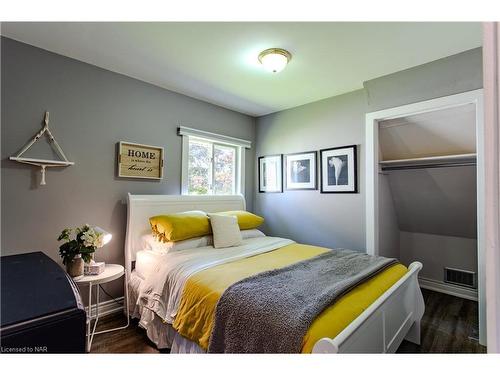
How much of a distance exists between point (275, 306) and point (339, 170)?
2225mm

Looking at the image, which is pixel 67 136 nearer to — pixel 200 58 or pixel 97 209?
pixel 97 209

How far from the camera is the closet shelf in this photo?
2.54 metres

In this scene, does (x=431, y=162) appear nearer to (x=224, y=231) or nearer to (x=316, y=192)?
(x=316, y=192)

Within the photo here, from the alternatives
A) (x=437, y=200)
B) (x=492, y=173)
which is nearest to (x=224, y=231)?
(x=492, y=173)

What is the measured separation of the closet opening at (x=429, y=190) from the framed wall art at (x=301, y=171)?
725mm

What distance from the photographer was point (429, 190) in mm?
3057

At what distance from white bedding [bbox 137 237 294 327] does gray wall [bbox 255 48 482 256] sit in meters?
1.23

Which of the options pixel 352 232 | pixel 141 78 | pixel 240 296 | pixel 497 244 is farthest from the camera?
pixel 352 232

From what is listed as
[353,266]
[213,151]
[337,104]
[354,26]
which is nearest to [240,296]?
[353,266]

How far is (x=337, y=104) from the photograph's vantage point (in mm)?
3176

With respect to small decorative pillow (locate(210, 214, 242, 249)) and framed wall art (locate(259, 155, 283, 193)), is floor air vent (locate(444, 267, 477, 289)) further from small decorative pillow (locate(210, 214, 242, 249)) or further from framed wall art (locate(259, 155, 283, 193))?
small decorative pillow (locate(210, 214, 242, 249))

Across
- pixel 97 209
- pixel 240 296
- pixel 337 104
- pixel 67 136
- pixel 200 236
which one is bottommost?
pixel 240 296

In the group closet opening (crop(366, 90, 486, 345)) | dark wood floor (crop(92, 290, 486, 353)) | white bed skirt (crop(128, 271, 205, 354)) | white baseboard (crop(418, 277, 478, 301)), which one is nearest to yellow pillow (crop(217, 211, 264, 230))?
white bed skirt (crop(128, 271, 205, 354))

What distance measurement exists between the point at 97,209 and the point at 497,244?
2.79m
